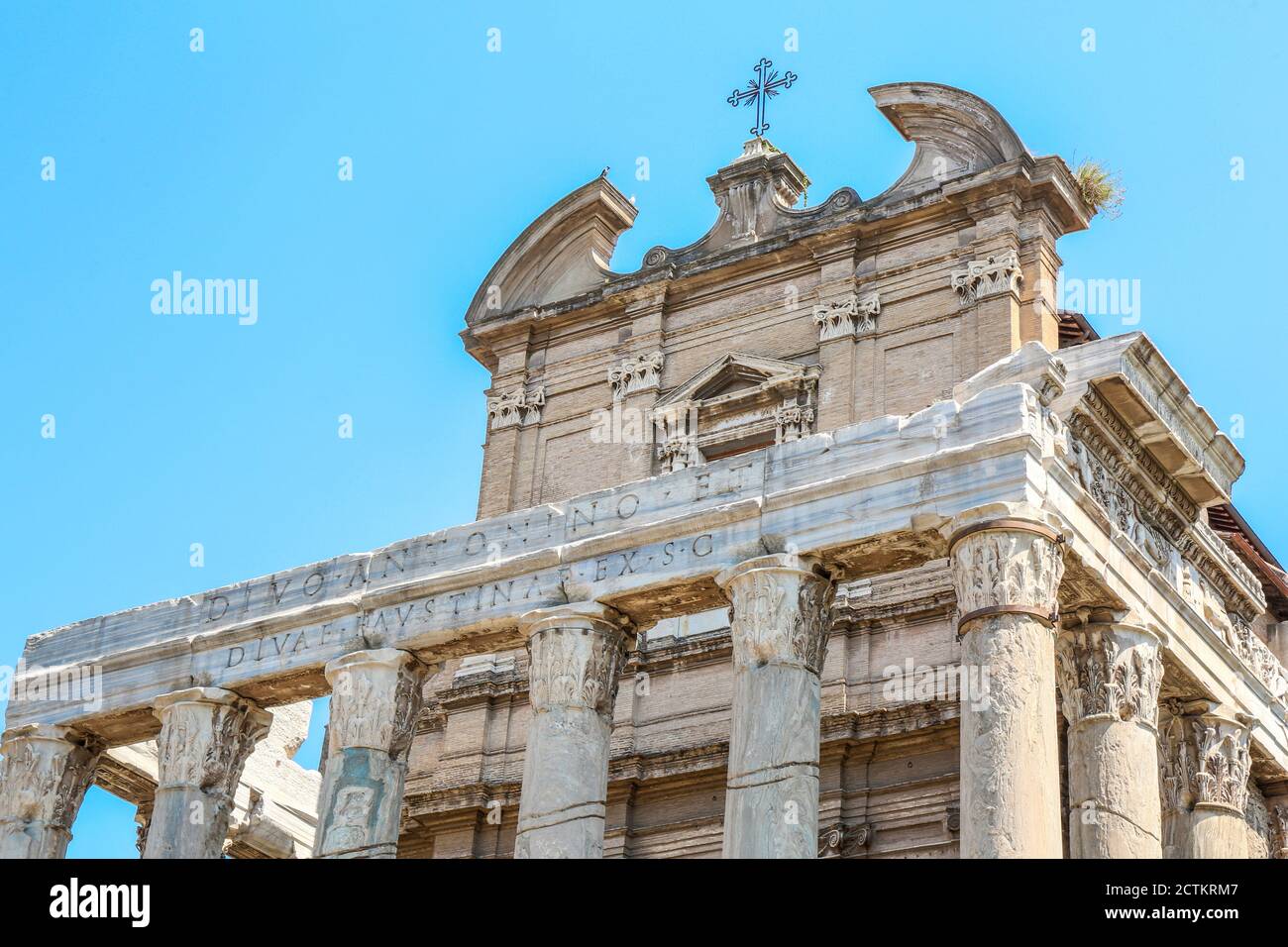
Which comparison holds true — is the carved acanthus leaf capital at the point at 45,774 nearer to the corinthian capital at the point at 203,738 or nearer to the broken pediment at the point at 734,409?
the corinthian capital at the point at 203,738

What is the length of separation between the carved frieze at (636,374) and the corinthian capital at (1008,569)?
10274mm

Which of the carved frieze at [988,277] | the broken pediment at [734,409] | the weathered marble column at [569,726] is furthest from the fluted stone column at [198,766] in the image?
the carved frieze at [988,277]

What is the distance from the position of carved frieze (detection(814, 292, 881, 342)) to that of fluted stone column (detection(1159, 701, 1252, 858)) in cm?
744

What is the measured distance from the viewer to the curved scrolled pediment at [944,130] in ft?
88.1

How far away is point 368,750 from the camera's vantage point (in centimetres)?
2083

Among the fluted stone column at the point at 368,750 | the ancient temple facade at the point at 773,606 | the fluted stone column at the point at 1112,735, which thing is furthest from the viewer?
the fluted stone column at the point at 368,750

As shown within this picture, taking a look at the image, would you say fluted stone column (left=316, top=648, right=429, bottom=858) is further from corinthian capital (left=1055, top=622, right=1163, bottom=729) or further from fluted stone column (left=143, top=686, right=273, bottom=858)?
corinthian capital (left=1055, top=622, right=1163, bottom=729)

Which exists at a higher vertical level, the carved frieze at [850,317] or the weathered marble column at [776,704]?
the carved frieze at [850,317]

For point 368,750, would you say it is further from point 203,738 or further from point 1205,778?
point 1205,778

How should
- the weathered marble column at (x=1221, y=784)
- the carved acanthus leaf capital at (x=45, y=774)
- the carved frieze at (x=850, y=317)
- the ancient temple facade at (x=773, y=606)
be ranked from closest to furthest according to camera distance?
the ancient temple facade at (x=773, y=606) → the weathered marble column at (x=1221, y=784) → the carved acanthus leaf capital at (x=45, y=774) → the carved frieze at (x=850, y=317)

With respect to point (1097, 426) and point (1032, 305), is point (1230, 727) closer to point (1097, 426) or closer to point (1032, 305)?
point (1097, 426)

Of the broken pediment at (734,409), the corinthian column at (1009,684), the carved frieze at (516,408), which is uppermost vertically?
the carved frieze at (516,408)

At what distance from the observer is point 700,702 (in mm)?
25031

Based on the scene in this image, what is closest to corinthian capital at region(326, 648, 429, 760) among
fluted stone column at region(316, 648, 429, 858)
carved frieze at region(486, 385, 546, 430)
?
fluted stone column at region(316, 648, 429, 858)
